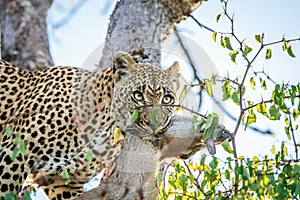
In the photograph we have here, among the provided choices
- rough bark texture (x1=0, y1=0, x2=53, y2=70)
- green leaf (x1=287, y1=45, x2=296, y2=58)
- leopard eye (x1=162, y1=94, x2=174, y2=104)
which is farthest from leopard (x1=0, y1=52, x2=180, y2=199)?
green leaf (x1=287, y1=45, x2=296, y2=58)

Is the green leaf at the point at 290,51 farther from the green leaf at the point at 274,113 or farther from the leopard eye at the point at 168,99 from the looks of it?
the leopard eye at the point at 168,99

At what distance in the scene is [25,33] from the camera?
8609mm

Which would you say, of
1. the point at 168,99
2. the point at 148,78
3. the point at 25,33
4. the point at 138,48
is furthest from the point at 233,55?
the point at 25,33

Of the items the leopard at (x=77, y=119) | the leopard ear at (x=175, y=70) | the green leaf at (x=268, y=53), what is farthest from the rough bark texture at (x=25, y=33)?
the green leaf at (x=268, y=53)

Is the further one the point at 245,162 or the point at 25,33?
the point at 25,33

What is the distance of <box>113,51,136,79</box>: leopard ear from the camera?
21.9ft

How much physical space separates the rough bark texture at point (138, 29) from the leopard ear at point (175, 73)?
7.4 inches

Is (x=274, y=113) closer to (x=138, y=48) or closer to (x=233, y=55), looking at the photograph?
(x=233, y=55)

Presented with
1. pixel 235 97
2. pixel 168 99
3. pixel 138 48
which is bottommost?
pixel 235 97

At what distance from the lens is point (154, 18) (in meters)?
7.31

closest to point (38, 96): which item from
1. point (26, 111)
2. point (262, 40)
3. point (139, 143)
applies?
point (26, 111)

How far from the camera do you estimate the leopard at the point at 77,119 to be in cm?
637

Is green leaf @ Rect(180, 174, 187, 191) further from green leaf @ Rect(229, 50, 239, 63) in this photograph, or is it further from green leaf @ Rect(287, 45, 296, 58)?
green leaf @ Rect(287, 45, 296, 58)

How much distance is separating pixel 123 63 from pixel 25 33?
7.51 ft
